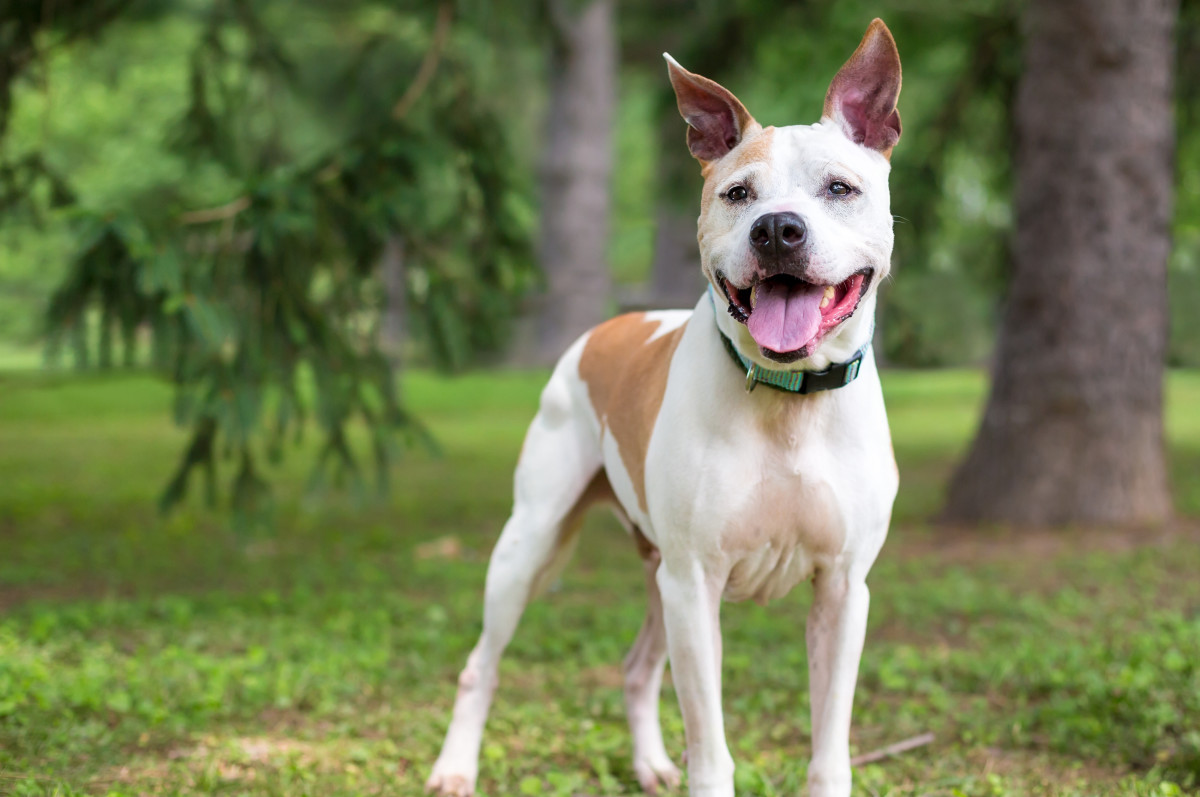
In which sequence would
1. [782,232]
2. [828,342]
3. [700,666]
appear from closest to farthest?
[782,232] < [828,342] < [700,666]

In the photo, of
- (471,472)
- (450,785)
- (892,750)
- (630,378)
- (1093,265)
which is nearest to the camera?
(630,378)

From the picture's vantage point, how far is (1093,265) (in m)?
7.92

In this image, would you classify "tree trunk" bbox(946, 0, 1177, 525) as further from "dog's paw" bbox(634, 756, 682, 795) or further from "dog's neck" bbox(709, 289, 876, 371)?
"dog's neck" bbox(709, 289, 876, 371)

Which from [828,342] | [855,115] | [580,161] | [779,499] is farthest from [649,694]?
[580,161]

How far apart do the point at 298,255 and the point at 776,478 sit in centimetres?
395

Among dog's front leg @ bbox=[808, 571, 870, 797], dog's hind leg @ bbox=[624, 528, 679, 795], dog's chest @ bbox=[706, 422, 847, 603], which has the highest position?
dog's chest @ bbox=[706, 422, 847, 603]

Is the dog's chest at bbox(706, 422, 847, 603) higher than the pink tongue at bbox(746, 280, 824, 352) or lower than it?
lower

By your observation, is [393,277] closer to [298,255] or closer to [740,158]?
[298,255]

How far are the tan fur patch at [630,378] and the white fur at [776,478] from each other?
0.11 m

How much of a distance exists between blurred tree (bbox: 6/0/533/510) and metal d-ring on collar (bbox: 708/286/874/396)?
3383 millimetres

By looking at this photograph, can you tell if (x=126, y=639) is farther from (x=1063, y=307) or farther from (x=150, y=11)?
(x=150, y=11)

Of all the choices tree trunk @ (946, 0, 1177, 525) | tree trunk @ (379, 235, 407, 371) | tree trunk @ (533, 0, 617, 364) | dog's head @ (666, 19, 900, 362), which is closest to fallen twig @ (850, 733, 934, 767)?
dog's head @ (666, 19, 900, 362)

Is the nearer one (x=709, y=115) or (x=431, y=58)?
(x=709, y=115)

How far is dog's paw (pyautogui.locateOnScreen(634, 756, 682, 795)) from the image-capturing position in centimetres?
384
